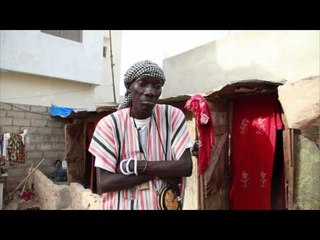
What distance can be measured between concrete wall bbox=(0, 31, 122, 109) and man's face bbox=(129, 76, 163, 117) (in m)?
9.51

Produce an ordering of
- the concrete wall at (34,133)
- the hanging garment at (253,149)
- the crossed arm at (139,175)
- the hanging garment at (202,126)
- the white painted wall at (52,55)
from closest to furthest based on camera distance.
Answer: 1. the crossed arm at (139,175)
2. the hanging garment at (202,126)
3. the hanging garment at (253,149)
4. the concrete wall at (34,133)
5. the white painted wall at (52,55)

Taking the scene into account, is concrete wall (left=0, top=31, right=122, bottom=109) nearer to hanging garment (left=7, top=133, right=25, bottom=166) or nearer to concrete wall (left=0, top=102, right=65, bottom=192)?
concrete wall (left=0, top=102, right=65, bottom=192)

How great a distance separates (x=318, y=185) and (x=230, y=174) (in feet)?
4.81

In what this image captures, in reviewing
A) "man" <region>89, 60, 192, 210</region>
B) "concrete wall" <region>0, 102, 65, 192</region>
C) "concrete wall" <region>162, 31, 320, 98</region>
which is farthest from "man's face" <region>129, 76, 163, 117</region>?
"concrete wall" <region>0, 102, 65, 192</region>

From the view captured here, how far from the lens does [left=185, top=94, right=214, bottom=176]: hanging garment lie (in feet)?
13.0

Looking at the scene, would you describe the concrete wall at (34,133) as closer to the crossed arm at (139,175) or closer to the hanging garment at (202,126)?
the hanging garment at (202,126)

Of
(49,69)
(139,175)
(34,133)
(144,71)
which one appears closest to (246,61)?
(144,71)

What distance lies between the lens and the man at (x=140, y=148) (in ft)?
5.48

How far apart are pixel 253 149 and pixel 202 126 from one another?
38.2 inches

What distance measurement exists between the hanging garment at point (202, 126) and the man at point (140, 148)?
212 centimetres

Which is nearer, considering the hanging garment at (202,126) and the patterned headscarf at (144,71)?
the patterned headscarf at (144,71)

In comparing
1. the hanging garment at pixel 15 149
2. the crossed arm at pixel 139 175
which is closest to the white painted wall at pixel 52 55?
the hanging garment at pixel 15 149

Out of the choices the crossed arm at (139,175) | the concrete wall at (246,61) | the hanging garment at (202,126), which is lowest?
the crossed arm at (139,175)
